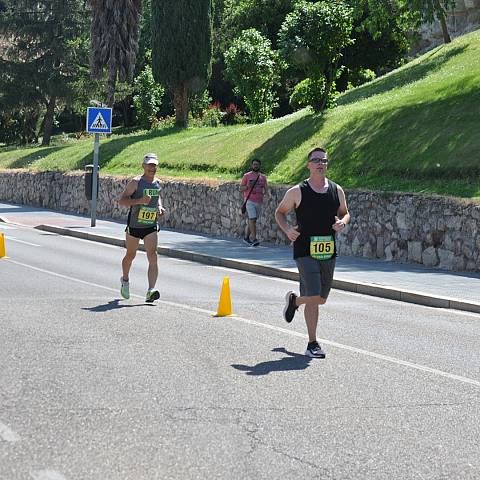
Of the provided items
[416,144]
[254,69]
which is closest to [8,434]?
[416,144]

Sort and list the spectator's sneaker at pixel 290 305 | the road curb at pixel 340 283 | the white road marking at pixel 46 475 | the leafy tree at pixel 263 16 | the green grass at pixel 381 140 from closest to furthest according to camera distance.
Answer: the white road marking at pixel 46 475 < the spectator's sneaker at pixel 290 305 < the road curb at pixel 340 283 < the green grass at pixel 381 140 < the leafy tree at pixel 263 16

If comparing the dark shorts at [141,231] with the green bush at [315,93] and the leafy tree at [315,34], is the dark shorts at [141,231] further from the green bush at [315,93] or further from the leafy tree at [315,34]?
the green bush at [315,93]

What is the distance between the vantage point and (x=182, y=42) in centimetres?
4612

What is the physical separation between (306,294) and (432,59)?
29.8 metres

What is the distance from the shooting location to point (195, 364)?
9.56m

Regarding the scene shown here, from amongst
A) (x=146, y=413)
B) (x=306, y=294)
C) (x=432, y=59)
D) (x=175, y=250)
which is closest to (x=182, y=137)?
(x=432, y=59)

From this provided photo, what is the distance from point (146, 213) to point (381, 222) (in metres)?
8.86

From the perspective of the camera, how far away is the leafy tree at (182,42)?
45.8m

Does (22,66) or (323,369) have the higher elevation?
(22,66)

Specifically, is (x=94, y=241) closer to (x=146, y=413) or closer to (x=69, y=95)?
(x=146, y=413)

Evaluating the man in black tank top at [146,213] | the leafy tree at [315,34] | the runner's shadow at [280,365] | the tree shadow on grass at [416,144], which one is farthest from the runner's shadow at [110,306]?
the leafy tree at [315,34]

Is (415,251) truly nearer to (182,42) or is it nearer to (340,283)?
(340,283)

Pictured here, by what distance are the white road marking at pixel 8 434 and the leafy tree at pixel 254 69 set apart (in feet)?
127

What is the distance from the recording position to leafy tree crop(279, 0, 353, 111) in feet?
107
